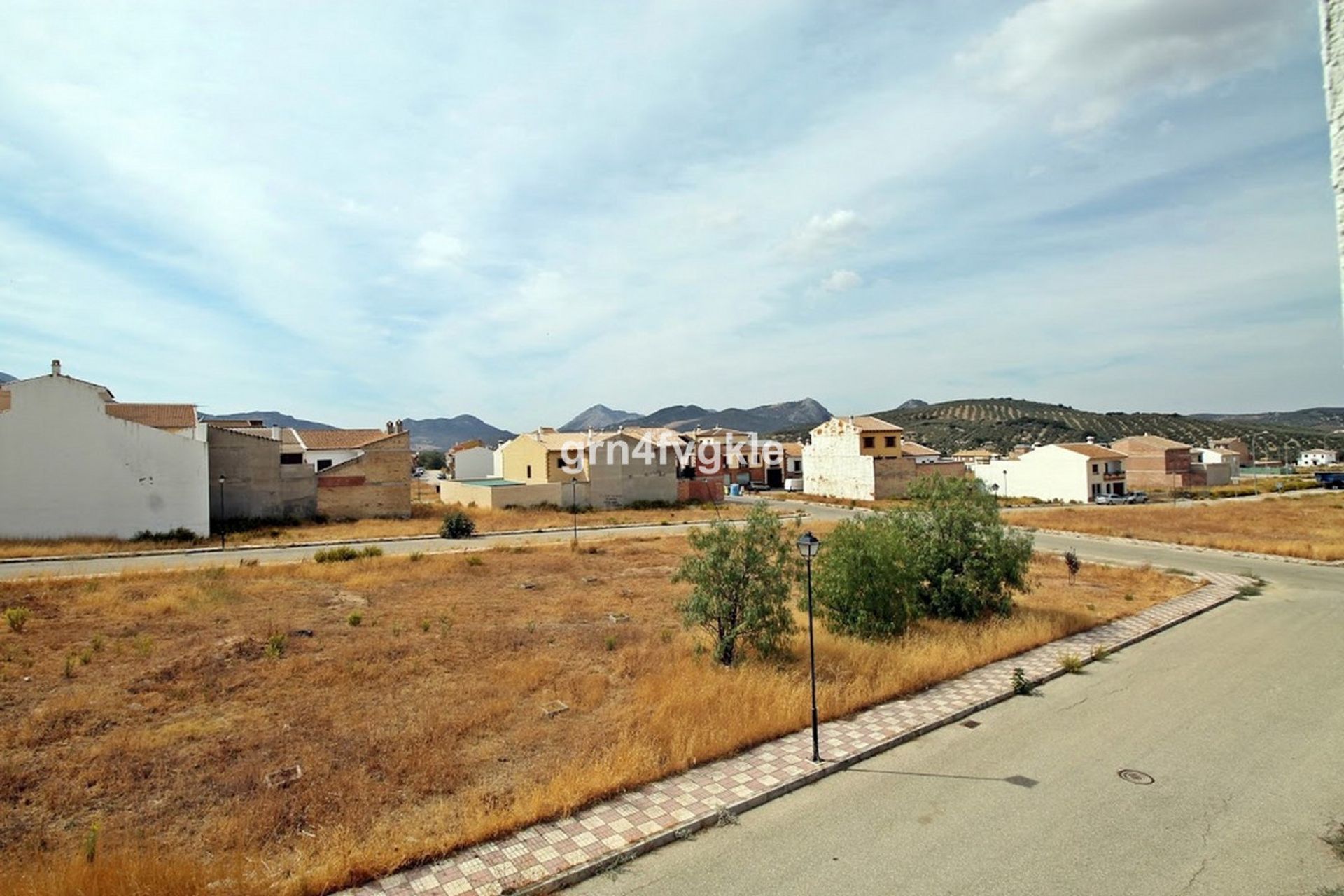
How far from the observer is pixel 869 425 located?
183ft

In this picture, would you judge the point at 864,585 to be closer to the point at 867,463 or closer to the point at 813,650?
the point at 813,650

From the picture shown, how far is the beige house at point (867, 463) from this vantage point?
5438 cm

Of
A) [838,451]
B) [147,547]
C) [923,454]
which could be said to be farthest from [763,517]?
[923,454]

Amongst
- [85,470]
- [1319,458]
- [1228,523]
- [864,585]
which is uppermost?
[85,470]

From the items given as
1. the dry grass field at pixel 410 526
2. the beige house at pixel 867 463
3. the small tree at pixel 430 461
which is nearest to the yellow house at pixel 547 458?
the dry grass field at pixel 410 526

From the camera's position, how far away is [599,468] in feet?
147

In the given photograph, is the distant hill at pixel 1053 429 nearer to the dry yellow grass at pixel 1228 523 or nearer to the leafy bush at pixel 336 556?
the dry yellow grass at pixel 1228 523

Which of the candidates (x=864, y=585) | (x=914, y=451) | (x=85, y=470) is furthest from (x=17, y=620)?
(x=914, y=451)

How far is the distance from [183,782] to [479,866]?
4388 mm

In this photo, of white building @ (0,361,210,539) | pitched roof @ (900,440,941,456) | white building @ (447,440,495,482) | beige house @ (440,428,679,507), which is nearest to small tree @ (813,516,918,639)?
beige house @ (440,428,679,507)

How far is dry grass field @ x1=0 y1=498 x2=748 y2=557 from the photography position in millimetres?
25484

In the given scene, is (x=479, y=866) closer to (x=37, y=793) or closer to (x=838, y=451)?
(x=37, y=793)

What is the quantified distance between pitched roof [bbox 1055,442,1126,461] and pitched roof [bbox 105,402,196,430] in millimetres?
64104

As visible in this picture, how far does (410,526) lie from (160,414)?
1574 centimetres
